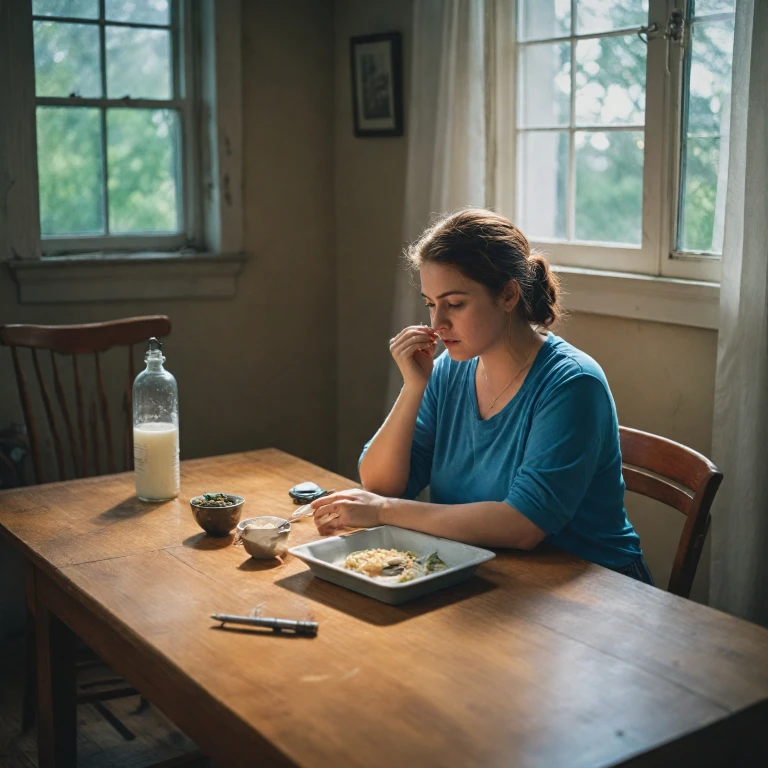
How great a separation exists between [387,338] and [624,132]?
3.86 ft

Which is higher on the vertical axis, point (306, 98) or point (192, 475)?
point (306, 98)

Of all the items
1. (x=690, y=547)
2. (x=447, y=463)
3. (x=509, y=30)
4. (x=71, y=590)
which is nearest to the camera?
(x=71, y=590)

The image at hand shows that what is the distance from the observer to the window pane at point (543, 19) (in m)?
2.92

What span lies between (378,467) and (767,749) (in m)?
0.99

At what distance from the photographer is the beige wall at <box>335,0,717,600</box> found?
2619 mm

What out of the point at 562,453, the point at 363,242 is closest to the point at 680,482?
the point at 562,453

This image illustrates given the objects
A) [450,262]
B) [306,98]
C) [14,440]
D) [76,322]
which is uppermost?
[306,98]

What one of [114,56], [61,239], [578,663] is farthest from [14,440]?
[578,663]

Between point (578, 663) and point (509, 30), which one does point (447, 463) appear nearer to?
point (578, 663)

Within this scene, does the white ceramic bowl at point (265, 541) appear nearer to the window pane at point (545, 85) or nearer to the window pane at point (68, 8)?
the window pane at point (545, 85)

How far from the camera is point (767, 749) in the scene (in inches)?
A: 50.4

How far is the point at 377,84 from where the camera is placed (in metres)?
3.47

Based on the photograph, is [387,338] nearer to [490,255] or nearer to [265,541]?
[490,255]

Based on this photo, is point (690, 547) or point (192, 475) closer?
point (690, 547)
